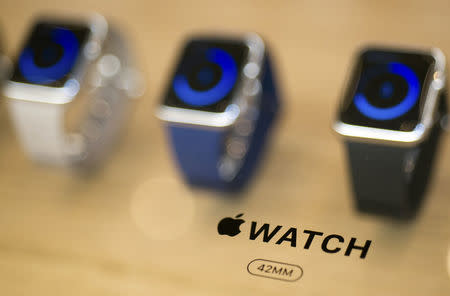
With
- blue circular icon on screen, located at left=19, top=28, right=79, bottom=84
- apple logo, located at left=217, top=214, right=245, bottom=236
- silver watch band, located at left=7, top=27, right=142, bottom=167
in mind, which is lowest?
silver watch band, located at left=7, top=27, right=142, bottom=167

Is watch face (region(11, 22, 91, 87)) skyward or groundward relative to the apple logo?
skyward

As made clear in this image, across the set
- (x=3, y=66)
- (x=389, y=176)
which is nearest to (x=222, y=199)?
(x=389, y=176)

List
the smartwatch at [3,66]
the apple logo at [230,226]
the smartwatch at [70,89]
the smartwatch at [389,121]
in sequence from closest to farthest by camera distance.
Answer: the apple logo at [230,226]
the smartwatch at [389,121]
the smartwatch at [70,89]
the smartwatch at [3,66]

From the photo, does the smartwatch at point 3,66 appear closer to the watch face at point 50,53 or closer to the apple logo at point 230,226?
the watch face at point 50,53

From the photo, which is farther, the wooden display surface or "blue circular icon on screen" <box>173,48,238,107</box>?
"blue circular icon on screen" <box>173,48,238,107</box>

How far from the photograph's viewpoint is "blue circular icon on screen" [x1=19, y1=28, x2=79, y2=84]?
0.79 meters

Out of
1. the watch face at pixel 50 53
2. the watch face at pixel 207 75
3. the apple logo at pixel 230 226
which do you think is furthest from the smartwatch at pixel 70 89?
the apple logo at pixel 230 226

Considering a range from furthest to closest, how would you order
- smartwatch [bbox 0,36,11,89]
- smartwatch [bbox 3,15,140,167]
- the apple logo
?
smartwatch [bbox 0,36,11,89], smartwatch [bbox 3,15,140,167], the apple logo

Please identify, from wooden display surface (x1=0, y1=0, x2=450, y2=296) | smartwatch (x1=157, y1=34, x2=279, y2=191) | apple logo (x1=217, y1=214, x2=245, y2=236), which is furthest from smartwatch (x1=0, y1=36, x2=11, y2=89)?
apple logo (x1=217, y1=214, x2=245, y2=236)

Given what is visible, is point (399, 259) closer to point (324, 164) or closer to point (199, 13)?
point (324, 164)

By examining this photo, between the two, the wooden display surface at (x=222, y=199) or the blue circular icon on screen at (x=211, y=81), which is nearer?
the wooden display surface at (x=222, y=199)

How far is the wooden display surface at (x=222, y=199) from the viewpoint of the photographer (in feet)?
1.82

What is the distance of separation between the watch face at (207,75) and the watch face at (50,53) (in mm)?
132

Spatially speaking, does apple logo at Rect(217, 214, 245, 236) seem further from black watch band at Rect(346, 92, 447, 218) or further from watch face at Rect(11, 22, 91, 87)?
watch face at Rect(11, 22, 91, 87)
